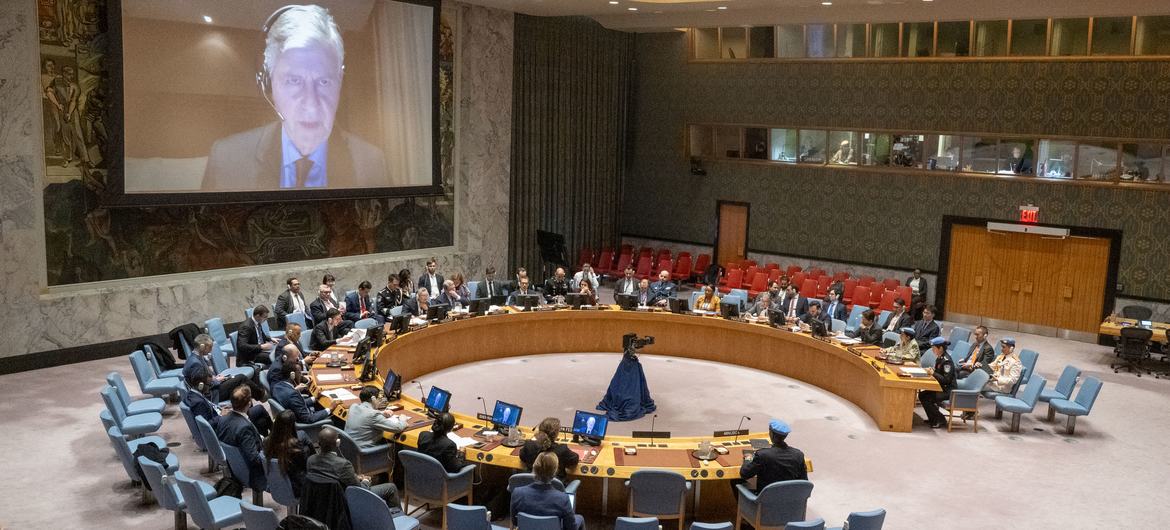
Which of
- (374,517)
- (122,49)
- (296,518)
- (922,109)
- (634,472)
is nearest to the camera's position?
(296,518)

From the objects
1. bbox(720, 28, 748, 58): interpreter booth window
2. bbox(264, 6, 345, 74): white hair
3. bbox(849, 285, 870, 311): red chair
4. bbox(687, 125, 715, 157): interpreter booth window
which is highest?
bbox(720, 28, 748, 58): interpreter booth window

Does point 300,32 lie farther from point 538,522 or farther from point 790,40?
point 538,522

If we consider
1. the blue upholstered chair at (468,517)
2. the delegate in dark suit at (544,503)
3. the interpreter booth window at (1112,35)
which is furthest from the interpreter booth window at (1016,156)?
the blue upholstered chair at (468,517)

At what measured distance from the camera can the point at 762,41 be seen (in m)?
20.5

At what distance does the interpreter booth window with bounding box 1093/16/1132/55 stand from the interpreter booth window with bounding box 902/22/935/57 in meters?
2.78

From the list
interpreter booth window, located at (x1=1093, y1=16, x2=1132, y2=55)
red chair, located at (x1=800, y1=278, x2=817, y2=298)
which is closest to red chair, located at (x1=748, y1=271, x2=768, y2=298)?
red chair, located at (x1=800, y1=278, x2=817, y2=298)

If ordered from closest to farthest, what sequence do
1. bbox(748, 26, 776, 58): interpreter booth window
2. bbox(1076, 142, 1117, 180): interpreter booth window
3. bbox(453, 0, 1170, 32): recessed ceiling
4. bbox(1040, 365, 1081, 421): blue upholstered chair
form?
bbox(1040, 365, 1081, 421): blue upholstered chair
bbox(453, 0, 1170, 32): recessed ceiling
bbox(1076, 142, 1117, 180): interpreter booth window
bbox(748, 26, 776, 58): interpreter booth window

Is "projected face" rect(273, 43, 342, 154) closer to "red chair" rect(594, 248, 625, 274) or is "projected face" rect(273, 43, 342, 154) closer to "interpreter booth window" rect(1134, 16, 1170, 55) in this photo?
"red chair" rect(594, 248, 625, 274)

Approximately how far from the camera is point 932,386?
11.3 metres

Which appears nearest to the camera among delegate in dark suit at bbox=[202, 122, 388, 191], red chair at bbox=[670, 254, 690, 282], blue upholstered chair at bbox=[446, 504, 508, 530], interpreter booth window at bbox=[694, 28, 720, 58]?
blue upholstered chair at bbox=[446, 504, 508, 530]

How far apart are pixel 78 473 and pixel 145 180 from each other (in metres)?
5.45

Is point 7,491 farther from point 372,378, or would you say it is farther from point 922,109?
point 922,109

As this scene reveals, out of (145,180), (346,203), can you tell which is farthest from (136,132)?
(346,203)

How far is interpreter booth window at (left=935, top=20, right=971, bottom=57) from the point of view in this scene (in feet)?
59.1
